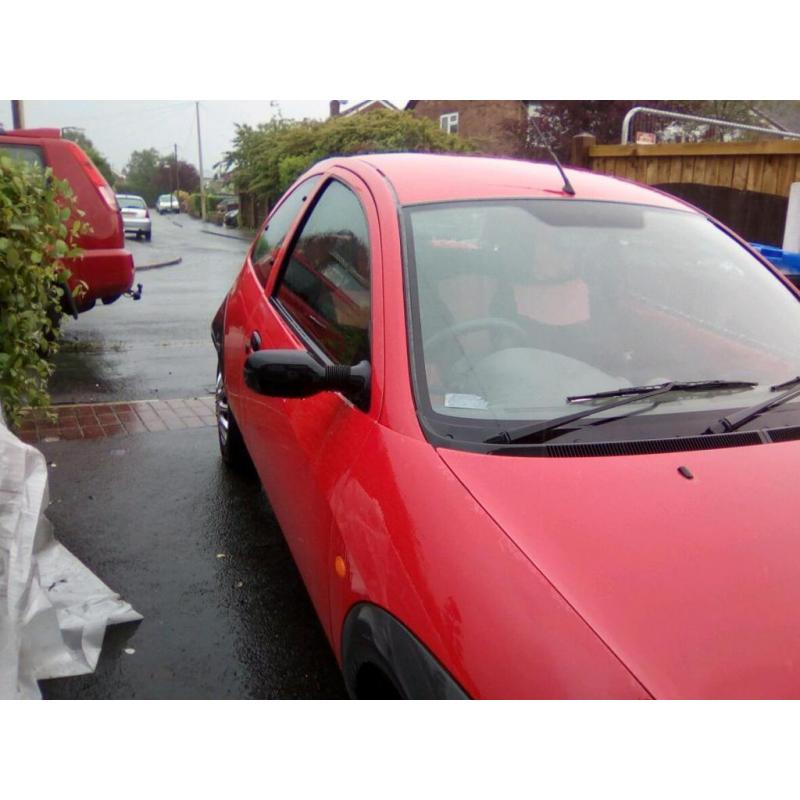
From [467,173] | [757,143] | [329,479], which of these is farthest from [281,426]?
[757,143]

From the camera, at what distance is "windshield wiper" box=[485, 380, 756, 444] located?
2.04 meters

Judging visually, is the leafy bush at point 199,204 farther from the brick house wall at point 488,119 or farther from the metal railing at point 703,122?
the metal railing at point 703,122

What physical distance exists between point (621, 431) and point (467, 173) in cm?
133

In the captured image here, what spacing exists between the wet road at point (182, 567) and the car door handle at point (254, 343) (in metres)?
0.98

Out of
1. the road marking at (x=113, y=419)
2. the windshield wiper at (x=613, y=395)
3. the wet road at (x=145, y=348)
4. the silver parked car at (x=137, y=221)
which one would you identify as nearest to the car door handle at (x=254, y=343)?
the windshield wiper at (x=613, y=395)

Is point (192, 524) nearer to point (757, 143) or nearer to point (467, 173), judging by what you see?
point (467, 173)

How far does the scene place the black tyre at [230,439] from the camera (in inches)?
182

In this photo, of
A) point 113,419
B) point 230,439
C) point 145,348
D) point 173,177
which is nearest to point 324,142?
point 145,348

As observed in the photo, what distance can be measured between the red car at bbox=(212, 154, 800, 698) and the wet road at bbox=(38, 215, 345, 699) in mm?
505

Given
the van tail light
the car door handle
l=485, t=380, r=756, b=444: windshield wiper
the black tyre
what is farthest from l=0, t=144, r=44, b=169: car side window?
l=485, t=380, r=756, b=444: windshield wiper

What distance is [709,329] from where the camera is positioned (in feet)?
8.48

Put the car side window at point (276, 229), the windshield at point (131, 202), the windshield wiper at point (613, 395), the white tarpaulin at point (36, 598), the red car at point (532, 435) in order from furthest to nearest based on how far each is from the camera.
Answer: the windshield at point (131, 202) → the car side window at point (276, 229) → the white tarpaulin at point (36, 598) → the windshield wiper at point (613, 395) → the red car at point (532, 435)

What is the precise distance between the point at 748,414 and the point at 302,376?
1200mm

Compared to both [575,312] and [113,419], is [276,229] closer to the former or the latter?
[575,312]
